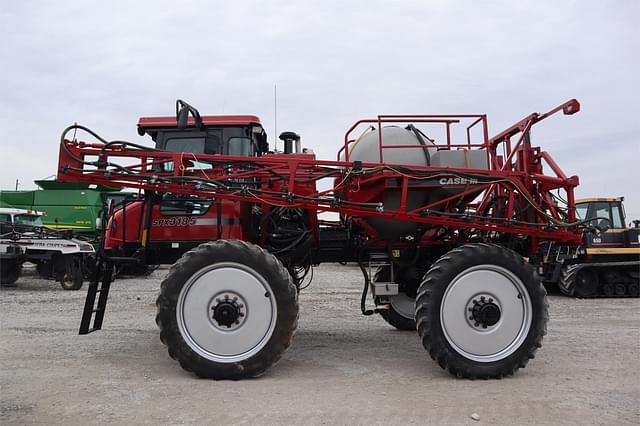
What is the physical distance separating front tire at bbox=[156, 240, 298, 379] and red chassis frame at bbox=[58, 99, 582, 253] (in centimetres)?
70

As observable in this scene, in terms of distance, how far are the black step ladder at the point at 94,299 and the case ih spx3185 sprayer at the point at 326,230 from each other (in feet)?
0.05

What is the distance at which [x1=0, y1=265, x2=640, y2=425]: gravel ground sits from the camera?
13.5 feet

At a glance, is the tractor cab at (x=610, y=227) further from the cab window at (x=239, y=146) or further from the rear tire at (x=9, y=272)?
the rear tire at (x=9, y=272)

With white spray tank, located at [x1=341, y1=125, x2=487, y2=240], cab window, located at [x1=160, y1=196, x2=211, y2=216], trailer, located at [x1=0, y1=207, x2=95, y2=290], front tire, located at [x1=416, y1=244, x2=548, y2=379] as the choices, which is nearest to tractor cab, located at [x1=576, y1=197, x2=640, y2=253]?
white spray tank, located at [x1=341, y1=125, x2=487, y2=240]

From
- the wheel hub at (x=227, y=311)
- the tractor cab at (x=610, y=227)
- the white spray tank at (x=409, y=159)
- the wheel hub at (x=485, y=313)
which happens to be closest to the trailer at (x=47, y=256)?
the wheel hub at (x=227, y=311)

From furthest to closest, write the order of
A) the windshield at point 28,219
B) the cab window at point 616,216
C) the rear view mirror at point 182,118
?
the windshield at point 28,219
the cab window at point 616,216
the rear view mirror at point 182,118

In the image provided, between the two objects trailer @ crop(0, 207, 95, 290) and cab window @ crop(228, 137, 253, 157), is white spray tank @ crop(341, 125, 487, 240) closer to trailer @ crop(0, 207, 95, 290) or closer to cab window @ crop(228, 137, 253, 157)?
cab window @ crop(228, 137, 253, 157)

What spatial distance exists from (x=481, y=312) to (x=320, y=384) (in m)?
1.81

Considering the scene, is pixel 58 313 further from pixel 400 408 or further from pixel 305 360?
pixel 400 408

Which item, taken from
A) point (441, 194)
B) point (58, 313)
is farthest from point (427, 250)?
point (58, 313)

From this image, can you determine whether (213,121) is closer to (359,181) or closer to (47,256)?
(359,181)

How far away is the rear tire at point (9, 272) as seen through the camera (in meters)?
13.5

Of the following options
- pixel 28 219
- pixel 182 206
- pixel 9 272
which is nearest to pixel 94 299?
pixel 182 206

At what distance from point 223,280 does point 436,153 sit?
291 cm
